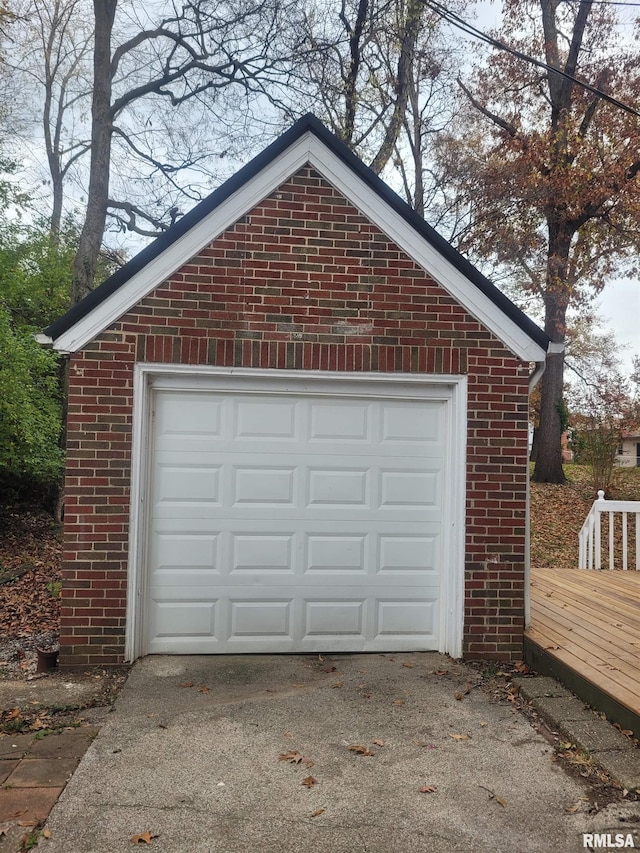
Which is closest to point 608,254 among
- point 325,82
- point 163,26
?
point 325,82

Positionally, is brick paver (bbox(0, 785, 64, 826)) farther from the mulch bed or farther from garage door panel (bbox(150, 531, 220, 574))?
garage door panel (bbox(150, 531, 220, 574))

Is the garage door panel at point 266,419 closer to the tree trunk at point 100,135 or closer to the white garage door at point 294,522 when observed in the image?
the white garage door at point 294,522

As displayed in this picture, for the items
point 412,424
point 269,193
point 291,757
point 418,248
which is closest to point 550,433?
point 412,424

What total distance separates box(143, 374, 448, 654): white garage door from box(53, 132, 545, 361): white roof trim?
2.90 feet

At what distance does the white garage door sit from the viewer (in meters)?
5.59

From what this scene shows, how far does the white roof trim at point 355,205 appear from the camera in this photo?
5348 millimetres

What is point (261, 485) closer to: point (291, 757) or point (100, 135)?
point (291, 757)

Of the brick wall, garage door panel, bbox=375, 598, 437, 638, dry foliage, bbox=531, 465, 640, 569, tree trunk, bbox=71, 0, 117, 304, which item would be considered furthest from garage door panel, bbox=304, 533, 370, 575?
tree trunk, bbox=71, 0, 117, 304

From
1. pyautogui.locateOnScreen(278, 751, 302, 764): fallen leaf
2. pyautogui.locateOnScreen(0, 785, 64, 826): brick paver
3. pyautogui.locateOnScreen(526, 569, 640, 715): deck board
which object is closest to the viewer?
pyautogui.locateOnScreen(0, 785, 64, 826): brick paver

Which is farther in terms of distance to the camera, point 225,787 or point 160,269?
point 160,269

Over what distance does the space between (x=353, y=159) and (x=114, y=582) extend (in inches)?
164

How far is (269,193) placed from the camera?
5539 mm

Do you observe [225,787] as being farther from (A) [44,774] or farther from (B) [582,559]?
(B) [582,559]

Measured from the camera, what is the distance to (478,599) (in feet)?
18.3
